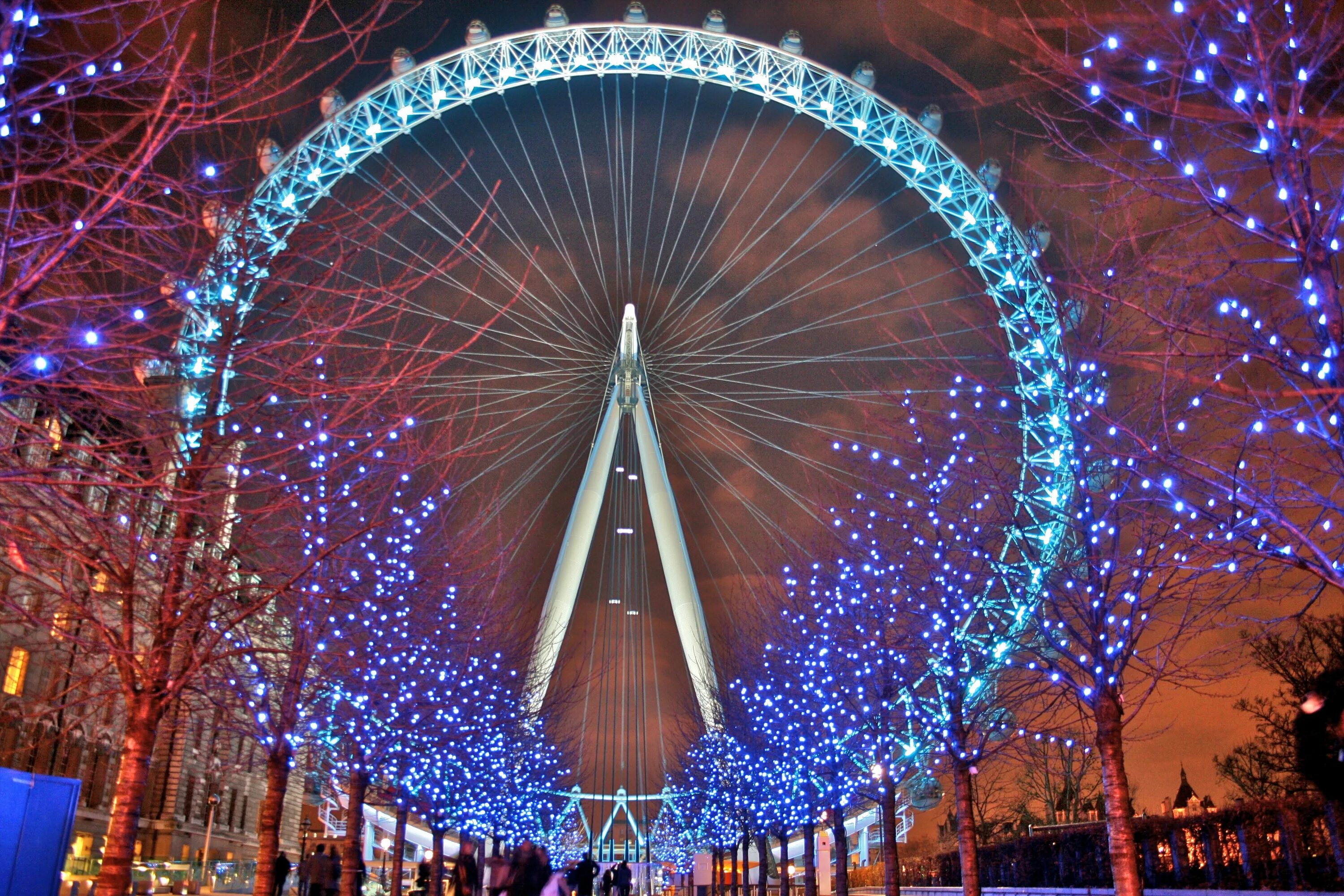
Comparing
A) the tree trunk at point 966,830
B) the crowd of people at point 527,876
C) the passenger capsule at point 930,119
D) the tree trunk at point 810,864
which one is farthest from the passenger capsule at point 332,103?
the tree trunk at point 810,864

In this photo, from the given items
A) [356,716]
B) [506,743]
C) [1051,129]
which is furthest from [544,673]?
[1051,129]

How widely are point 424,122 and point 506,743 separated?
712 inches

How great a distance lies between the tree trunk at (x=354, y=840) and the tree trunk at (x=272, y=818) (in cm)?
355

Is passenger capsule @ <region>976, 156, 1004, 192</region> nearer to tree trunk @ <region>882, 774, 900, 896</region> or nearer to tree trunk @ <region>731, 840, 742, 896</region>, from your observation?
tree trunk @ <region>882, 774, 900, 896</region>

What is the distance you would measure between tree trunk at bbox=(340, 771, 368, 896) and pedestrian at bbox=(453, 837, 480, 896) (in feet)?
9.79

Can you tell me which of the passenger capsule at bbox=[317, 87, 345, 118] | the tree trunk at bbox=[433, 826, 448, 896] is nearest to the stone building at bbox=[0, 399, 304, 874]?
the tree trunk at bbox=[433, 826, 448, 896]

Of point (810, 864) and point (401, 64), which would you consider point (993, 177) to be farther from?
point (810, 864)

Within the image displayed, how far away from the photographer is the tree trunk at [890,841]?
20.6 metres

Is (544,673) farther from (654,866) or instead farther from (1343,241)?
(654,866)

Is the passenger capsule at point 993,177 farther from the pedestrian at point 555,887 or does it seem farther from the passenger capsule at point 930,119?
the pedestrian at point 555,887

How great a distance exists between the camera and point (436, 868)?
1121 inches

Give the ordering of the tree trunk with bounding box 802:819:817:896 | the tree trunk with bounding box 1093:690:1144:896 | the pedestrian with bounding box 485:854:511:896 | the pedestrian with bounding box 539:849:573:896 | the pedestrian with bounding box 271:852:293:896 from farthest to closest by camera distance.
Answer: the tree trunk with bounding box 802:819:817:896
the pedestrian with bounding box 271:852:293:896
the pedestrian with bounding box 539:849:573:896
the pedestrian with bounding box 485:854:511:896
the tree trunk with bounding box 1093:690:1144:896

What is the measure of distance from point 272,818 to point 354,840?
5.26 m

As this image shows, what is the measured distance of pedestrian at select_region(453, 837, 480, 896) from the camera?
16656mm
